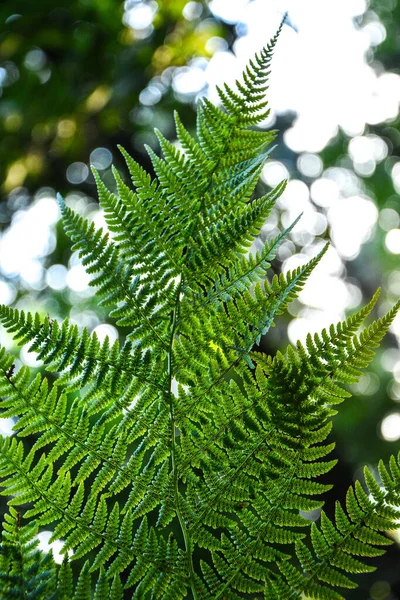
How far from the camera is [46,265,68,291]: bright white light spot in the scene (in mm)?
3727

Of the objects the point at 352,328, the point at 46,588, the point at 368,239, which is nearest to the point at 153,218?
the point at 352,328

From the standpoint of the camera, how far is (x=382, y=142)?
5125mm

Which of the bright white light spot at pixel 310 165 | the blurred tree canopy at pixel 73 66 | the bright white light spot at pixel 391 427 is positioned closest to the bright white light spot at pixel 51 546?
the blurred tree canopy at pixel 73 66

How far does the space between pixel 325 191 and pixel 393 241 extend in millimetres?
867

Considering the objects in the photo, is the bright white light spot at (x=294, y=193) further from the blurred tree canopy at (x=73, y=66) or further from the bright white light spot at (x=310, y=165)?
the blurred tree canopy at (x=73, y=66)

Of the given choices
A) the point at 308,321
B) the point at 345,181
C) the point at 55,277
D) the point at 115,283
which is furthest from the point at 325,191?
the point at 115,283

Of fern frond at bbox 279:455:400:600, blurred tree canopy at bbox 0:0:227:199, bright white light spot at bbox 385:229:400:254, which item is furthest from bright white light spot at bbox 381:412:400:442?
fern frond at bbox 279:455:400:600

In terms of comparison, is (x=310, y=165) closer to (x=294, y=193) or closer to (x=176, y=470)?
(x=294, y=193)

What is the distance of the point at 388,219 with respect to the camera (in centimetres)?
532

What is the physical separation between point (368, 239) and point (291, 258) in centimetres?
154

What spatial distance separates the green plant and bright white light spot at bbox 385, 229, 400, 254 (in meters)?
4.83

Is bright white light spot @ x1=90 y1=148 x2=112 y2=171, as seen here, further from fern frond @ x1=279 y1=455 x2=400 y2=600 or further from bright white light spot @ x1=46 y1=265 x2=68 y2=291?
fern frond @ x1=279 y1=455 x2=400 y2=600

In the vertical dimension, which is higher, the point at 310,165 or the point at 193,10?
the point at 310,165

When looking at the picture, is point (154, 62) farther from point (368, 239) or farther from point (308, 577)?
point (368, 239)
